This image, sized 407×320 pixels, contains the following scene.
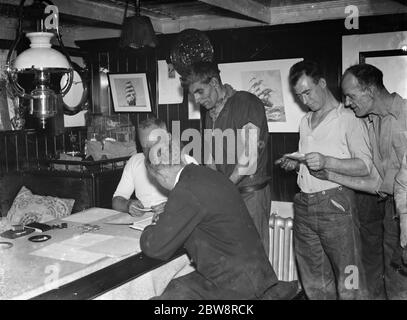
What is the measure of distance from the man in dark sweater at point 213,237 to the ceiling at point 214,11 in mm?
1939

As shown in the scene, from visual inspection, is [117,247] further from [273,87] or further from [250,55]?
[250,55]

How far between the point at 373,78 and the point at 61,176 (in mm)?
3175

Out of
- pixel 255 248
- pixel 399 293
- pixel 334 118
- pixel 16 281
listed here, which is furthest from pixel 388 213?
pixel 16 281

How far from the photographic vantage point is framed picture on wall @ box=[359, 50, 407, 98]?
400cm

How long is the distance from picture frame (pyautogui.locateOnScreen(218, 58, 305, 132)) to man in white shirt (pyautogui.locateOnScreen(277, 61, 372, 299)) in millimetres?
1106

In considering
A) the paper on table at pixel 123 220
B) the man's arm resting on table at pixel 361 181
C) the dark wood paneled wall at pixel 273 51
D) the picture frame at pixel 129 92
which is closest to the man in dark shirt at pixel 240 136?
the man's arm resting on table at pixel 361 181

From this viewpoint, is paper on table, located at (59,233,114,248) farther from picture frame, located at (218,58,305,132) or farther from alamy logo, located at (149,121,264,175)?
Result: picture frame, located at (218,58,305,132)

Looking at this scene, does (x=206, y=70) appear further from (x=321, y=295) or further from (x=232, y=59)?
(x=321, y=295)

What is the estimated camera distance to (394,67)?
403cm

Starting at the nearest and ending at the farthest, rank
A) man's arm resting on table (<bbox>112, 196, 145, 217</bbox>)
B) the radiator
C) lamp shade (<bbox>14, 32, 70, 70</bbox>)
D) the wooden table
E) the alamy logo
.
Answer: the wooden table < lamp shade (<bbox>14, 32, 70, 70</bbox>) < man's arm resting on table (<bbox>112, 196, 145, 217</bbox>) < the alamy logo < the radiator

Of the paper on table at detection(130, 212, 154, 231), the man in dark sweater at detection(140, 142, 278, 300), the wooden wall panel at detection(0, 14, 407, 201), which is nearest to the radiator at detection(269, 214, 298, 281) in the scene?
the wooden wall panel at detection(0, 14, 407, 201)

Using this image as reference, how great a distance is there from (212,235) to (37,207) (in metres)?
2.78

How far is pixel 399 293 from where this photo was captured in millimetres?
3061

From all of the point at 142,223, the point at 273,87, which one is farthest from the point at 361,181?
the point at 273,87
